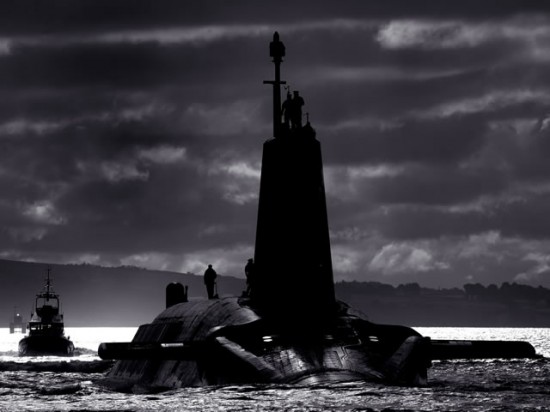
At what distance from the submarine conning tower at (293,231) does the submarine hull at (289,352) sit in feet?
2.49

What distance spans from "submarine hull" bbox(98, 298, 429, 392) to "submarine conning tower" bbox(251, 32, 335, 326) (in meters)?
0.76

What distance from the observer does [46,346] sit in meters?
88.1

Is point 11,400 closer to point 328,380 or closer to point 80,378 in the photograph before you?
point 328,380

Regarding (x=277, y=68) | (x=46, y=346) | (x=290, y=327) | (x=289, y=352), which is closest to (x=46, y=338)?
(x=46, y=346)

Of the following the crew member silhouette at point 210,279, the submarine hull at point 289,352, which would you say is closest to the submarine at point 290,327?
the submarine hull at point 289,352

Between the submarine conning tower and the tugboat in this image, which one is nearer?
the submarine conning tower

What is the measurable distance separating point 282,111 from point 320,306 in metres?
5.63

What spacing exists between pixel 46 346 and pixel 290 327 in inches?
2765

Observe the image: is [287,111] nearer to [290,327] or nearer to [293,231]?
[293,231]

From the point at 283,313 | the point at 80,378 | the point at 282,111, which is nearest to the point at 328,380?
the point at 283,313

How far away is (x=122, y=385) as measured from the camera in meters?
30.0

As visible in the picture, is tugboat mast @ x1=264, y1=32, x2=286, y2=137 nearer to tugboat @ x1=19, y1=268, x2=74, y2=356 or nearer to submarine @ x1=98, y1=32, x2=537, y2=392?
submarine @ x1=98, y1=32, x2=537, y2=392

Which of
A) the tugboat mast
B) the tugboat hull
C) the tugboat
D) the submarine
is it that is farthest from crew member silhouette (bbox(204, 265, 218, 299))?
the tugboat hull

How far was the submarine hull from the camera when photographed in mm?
19672
